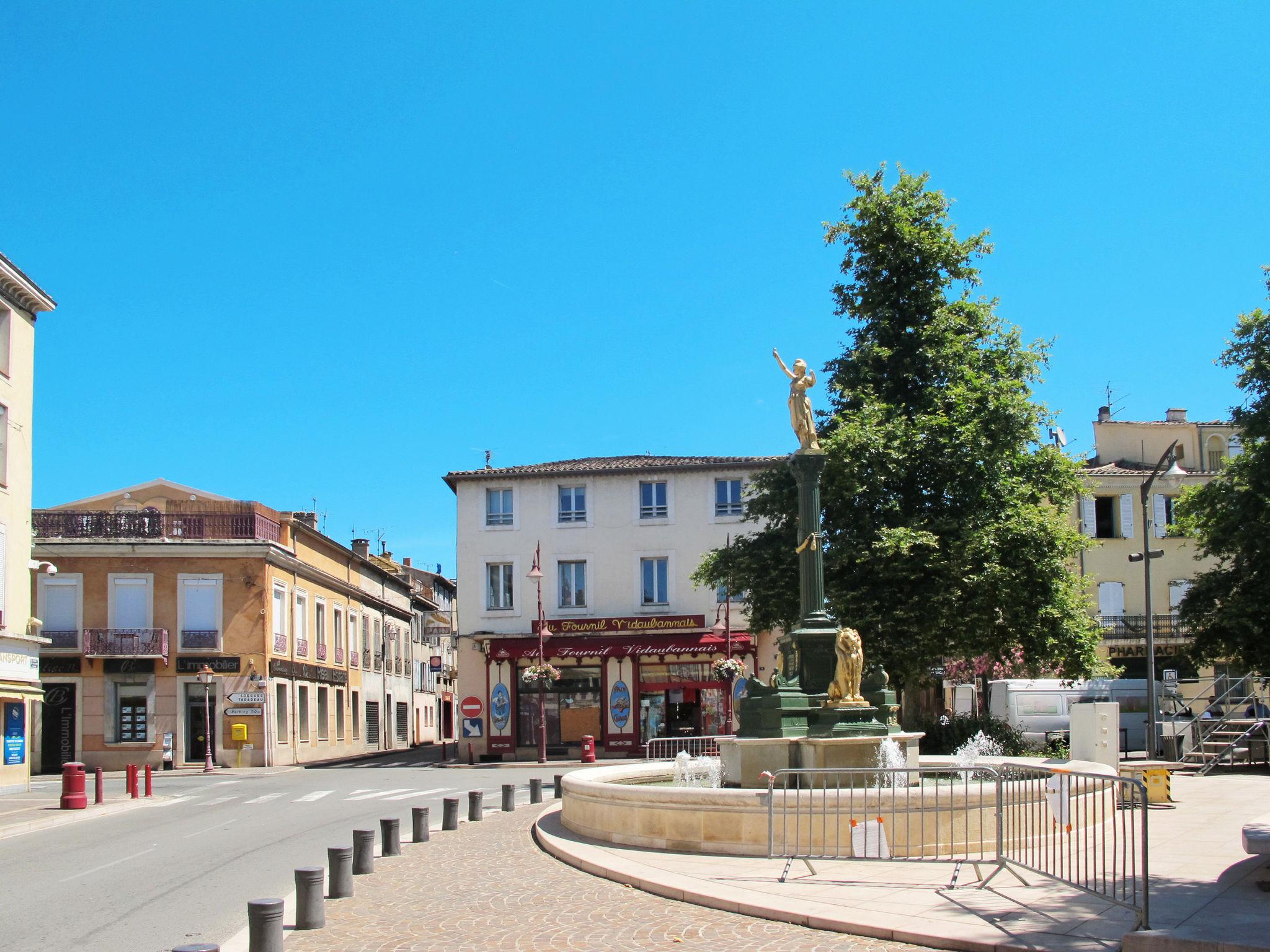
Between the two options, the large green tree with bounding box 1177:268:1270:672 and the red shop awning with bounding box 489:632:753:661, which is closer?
the large green tree with bounding box 1177:268:1270:672

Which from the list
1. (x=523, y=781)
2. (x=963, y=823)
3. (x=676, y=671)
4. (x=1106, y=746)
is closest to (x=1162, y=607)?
(x=676, y=671)

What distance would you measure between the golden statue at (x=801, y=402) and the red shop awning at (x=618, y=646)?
75.1 ft

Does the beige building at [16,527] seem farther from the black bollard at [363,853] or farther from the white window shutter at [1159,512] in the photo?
the white window shutter at [1159,512]

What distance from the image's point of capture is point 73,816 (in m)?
21.0

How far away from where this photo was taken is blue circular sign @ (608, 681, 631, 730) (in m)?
40.2

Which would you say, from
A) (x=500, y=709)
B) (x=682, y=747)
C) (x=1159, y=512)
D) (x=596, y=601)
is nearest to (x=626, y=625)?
(x=596, y=601)

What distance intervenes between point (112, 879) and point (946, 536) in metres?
16.7

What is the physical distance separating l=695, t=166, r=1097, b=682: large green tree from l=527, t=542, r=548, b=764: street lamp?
10.9m

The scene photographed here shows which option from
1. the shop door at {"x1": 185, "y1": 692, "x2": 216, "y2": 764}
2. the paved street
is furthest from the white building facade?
the paved street

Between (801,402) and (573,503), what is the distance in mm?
25916

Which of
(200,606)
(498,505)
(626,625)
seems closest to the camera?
(200,606)

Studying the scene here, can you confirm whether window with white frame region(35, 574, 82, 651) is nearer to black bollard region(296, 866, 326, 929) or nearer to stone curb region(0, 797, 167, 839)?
stone curb region(0, 797, 167, 839)

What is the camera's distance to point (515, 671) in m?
40.8

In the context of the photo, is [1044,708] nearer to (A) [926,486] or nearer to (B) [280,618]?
(A) [926,486]
